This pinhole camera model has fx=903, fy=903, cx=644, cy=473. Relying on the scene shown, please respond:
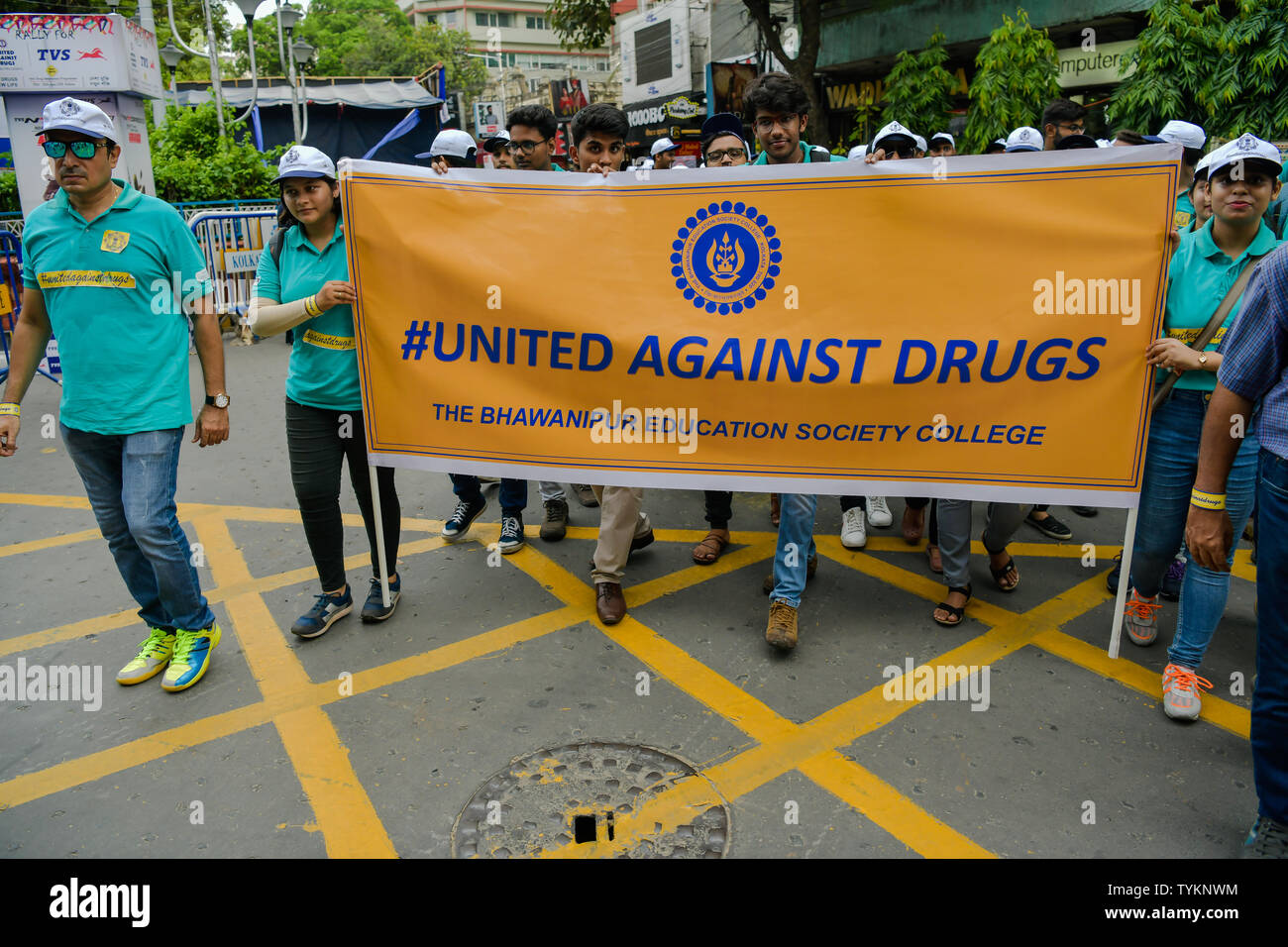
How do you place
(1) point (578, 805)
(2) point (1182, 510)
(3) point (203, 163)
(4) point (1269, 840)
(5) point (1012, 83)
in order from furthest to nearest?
(3) point (203, 163) < (5) point (1012, 83) < (2) point (1182, 510) < (1) point (578, 805) < (4) point (1269, 840)

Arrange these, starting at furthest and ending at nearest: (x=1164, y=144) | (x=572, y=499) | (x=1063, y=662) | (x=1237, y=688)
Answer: (x=572, y=499) < (x=1063, y=662) < (x=1237, y=688) < (x=1164, y=144)

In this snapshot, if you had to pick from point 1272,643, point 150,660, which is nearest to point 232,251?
point 150,660

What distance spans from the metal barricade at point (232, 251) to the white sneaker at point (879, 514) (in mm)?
8744

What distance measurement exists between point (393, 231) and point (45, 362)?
22.0 ft

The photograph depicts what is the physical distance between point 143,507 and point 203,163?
11623 millimetres

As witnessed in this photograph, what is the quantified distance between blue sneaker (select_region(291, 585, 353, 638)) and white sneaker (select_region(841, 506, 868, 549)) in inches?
104

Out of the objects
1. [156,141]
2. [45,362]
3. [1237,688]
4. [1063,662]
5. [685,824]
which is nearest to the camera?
[685,824]

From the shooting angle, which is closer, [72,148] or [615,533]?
[72,148]

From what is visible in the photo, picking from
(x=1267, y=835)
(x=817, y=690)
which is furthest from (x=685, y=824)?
(x=1267, y=835)

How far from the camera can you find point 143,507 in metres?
3.45

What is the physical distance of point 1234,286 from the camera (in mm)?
3264

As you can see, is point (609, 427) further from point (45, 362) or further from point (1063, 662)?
point (45, 362)

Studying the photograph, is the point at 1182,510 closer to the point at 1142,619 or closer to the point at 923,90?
the point at 1142,619

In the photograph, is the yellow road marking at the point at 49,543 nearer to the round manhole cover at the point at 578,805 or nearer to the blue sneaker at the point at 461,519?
the blue sneaker at the point at 461,519
